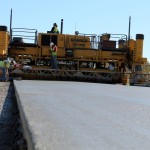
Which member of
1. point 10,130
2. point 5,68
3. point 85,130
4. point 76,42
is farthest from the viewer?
point 76,42

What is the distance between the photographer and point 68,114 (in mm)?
6672

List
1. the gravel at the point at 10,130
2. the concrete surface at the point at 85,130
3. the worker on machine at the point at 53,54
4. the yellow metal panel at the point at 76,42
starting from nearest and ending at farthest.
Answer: the concrete surface at the point at 85,130, the gravel at the point at 10,130, the worker on machine at the point at 53,54, the yellow metal panel at the point at 76,42

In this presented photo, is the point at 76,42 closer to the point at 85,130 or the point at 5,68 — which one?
the point at 5,68

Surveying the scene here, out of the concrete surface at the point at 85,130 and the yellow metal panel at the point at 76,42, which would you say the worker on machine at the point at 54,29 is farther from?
the concrete surface at the point at 85,130

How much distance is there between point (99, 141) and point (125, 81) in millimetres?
18035

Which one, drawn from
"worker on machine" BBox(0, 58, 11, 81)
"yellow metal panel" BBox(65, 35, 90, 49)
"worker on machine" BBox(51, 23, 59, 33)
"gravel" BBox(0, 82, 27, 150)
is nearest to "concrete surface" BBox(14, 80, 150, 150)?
"gravel" BBox(0, 82, 27, 150)

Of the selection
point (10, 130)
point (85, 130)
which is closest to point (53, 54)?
point (10, 130)

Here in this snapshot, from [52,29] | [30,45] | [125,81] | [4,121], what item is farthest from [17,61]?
[4,121]

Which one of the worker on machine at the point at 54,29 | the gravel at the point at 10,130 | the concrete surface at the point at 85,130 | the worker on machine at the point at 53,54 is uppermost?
the worker on machine at the point at 54,29

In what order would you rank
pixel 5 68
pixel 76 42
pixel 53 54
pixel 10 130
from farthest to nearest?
pixel 76 42 < pixel 53 54 < pixel 5 68 < pixel 10 130

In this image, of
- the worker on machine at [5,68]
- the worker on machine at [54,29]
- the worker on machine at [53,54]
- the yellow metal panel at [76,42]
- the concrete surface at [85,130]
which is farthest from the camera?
the worker on machine at [54,29]

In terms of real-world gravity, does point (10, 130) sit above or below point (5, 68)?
below

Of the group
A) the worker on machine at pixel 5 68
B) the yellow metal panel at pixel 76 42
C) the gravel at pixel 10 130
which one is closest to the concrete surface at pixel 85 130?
the gravel at pixel 10 130

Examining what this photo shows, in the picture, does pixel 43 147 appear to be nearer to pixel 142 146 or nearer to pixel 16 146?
pixel 142 146
